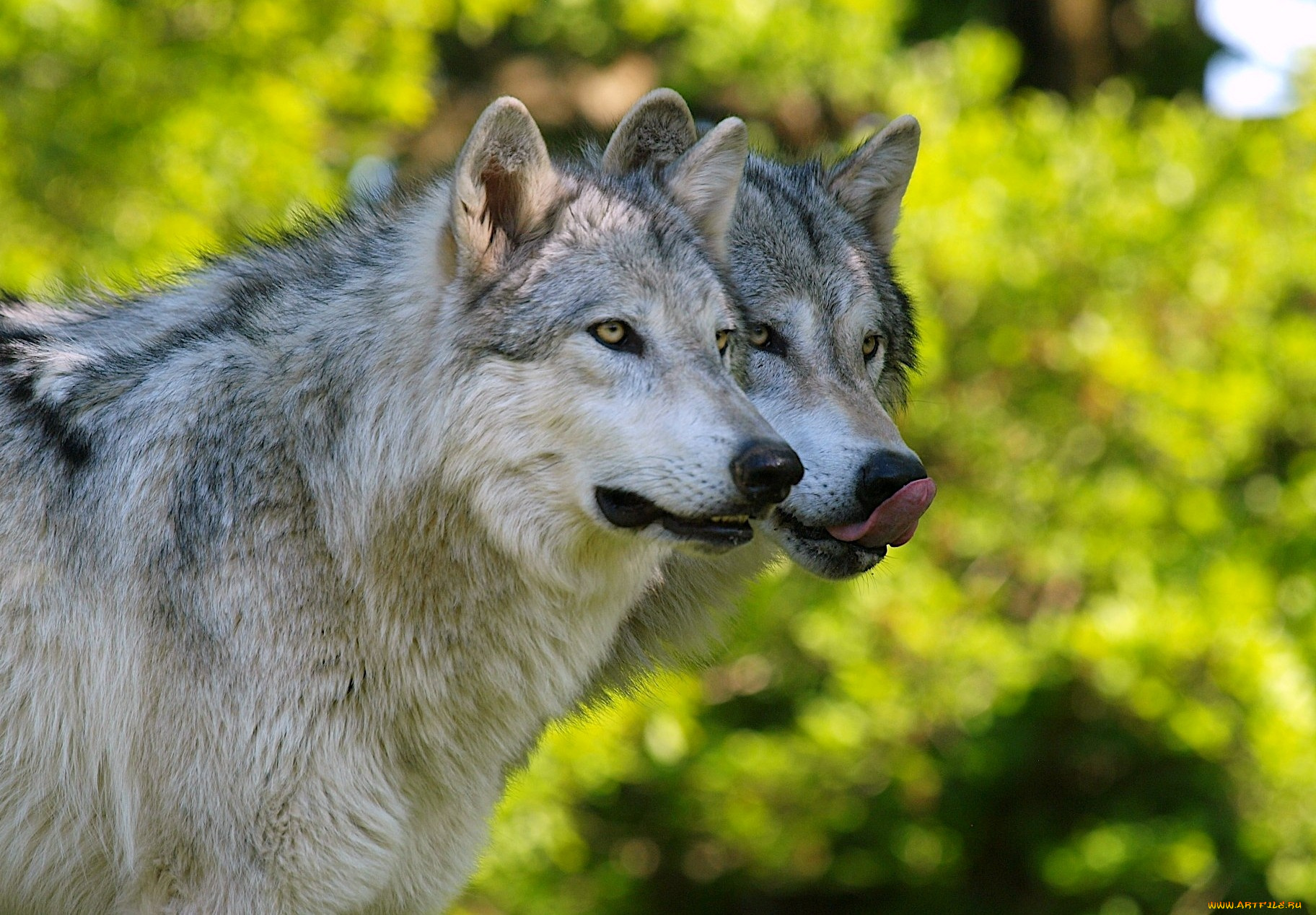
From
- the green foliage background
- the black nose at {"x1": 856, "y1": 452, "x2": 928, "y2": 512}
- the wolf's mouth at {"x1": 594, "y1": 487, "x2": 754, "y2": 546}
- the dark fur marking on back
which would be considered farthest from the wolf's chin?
the green foliage background

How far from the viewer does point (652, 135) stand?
13.6ft

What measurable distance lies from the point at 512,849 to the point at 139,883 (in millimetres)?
5323

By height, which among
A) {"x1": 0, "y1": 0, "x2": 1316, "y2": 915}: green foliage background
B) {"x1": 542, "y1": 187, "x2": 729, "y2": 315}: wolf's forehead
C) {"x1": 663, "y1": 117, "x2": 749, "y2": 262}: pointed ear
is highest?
{"x1": 663, "y1": 117, "x2": 749, "y2": 262}: pointed ear

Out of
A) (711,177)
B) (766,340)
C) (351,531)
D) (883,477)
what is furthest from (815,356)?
(351,531)

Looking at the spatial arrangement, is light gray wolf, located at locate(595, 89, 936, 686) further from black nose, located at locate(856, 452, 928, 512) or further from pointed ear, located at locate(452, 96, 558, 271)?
pointed ear, located at locate(452, 96, 558, 271)

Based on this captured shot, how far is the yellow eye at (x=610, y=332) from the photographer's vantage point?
3.35m

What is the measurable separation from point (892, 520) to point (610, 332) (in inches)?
42.5

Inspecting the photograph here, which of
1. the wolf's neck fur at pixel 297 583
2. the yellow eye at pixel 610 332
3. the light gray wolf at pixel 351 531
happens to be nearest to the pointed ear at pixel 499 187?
the light gray wolf at pixel 351 531

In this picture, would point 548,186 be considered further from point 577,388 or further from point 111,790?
point 111,790

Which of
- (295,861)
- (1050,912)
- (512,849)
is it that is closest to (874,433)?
(295,861)

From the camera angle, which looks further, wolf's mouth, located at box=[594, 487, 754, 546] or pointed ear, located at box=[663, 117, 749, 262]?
pointed ear, located at box=[663, 117, 749, 262]

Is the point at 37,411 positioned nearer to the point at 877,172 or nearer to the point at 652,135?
the point at 652,135

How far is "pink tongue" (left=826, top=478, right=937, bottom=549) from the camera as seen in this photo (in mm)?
3896

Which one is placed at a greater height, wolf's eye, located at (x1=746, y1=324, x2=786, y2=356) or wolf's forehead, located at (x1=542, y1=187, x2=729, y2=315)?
wolf's forehead, located at (x1=542, y1=187, x2=729, y2=315)
